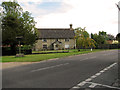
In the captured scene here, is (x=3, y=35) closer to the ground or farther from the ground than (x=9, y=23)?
closer to the ground

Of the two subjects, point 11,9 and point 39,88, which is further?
point 11,9

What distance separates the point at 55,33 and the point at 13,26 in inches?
1320

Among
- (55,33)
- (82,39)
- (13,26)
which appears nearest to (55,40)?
(55,33)

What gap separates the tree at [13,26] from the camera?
28.2 m

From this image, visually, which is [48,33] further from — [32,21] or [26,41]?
[26,41]

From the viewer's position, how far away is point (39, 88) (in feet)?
19.6

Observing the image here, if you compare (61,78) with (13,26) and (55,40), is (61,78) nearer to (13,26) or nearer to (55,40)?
(13,26)

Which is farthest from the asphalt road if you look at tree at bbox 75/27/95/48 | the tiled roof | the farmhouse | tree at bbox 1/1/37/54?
the tiled roof

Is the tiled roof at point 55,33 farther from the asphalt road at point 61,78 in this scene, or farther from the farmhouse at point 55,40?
the asphalt road at point 61,78

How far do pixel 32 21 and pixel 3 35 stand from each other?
11.2 m

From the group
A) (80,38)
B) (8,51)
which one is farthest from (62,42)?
(8,51)

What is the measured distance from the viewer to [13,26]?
97.3 ft

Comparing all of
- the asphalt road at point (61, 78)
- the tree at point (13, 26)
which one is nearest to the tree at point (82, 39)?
the tree at point (13, 26)

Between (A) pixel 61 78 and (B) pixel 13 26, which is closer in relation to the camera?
(A) pixel 61 78
